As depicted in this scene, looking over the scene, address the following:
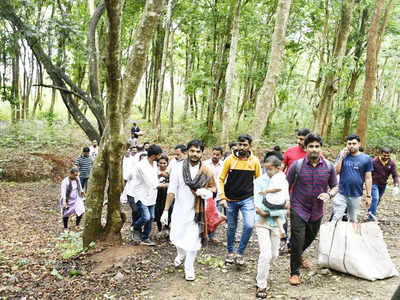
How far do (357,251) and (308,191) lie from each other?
113 cm

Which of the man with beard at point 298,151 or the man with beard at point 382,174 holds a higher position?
the man with beard at point 298,151

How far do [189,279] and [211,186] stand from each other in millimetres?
1418

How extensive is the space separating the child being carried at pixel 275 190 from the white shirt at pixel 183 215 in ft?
3.55

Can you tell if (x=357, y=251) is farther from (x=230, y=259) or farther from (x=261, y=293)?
(x=230, y=259)

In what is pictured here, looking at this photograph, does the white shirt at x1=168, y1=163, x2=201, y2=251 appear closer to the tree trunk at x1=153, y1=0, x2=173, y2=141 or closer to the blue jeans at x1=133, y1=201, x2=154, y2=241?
the blue jeans at x1=133, y1=201, x2=154, y2=241

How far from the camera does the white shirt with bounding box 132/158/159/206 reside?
5.81m

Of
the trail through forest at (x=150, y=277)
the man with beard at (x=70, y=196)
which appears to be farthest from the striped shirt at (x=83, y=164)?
the trail through forest at (x=150, y=277)

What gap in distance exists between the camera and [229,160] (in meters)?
5.07

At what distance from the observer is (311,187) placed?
4324 mm

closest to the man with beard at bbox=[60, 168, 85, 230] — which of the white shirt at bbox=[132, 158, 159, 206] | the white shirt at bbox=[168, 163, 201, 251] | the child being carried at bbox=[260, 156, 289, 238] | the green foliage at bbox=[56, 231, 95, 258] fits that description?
the green foliage at bbox=[56, 231, 95, 258]

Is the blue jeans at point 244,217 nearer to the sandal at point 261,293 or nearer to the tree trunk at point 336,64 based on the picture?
the sandal at point 261,293

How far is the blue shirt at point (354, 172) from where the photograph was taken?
543 cm

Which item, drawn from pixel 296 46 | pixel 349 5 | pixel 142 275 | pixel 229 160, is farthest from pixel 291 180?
pixel 296 46

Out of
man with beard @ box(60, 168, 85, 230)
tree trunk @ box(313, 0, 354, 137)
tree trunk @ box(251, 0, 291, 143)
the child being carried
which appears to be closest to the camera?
the child being carried
